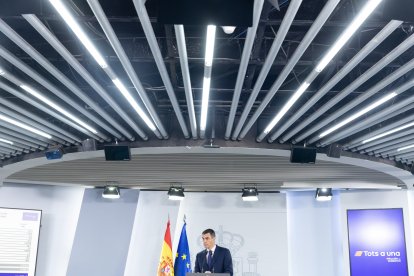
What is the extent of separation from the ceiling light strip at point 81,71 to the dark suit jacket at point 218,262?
2.01m

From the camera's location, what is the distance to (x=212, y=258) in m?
6.33

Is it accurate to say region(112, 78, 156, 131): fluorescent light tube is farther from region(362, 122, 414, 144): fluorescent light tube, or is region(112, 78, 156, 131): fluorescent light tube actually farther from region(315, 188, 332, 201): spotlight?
region(315, 188, 332, 201): spotlight

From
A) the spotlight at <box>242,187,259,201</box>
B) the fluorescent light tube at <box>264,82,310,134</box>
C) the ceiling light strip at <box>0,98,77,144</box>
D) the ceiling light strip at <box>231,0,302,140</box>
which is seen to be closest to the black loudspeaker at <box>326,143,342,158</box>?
the fluorescent light tube at <box>264,82,310,134</box>

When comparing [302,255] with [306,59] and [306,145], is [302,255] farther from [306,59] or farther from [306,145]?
[306,59]

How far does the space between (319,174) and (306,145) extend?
1902mm

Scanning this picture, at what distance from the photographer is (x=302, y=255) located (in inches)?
399

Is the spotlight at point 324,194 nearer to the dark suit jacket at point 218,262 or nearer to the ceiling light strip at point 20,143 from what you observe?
the dark suit jacket at point 218,262

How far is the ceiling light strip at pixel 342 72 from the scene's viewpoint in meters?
3.06

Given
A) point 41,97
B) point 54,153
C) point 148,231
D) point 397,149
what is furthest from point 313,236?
point 41,97

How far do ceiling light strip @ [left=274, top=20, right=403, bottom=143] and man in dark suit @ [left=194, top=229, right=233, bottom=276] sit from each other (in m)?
1.75

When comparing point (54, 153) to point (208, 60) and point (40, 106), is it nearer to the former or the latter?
point (40, 106)

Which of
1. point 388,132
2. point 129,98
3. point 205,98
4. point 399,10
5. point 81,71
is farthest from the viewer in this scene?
point 388,132

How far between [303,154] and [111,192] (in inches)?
200

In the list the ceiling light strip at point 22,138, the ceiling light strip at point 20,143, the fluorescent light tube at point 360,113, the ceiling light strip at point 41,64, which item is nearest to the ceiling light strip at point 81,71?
the ceiling light strip at point 41,64
